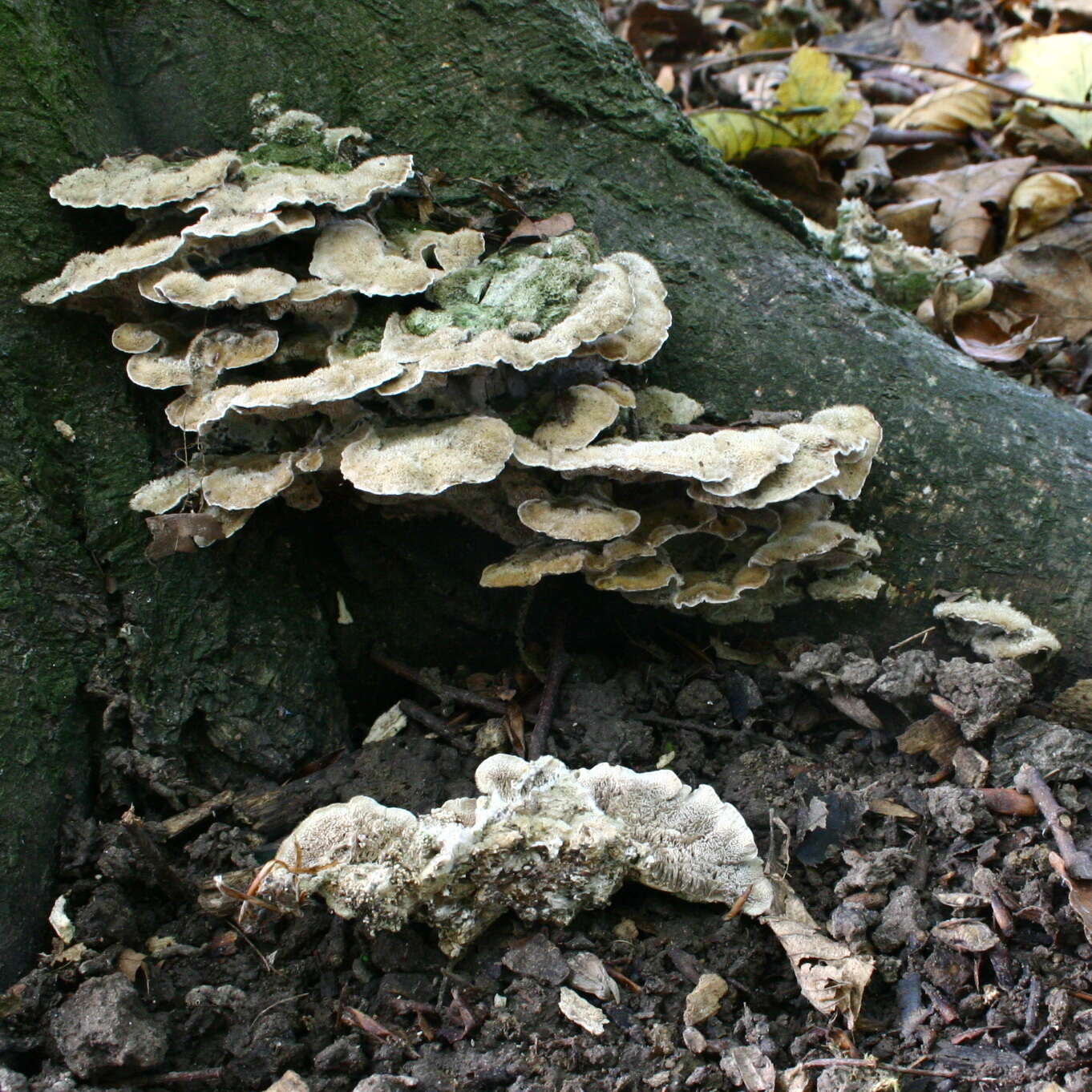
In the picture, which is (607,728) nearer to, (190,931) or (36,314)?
(190,931)

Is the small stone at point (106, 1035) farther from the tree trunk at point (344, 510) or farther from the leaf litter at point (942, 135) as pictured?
the leaf litter at point (942, 135)

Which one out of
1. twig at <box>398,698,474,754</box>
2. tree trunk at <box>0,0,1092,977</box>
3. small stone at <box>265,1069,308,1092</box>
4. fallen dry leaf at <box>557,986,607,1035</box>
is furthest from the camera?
twig at <box>398,698,474,754</box>

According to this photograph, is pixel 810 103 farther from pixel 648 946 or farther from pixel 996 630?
pixel 648 946

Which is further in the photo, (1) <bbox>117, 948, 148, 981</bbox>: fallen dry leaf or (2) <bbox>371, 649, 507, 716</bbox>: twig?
(2) <bbox>371, 649, 507, 716</bbox>: twig

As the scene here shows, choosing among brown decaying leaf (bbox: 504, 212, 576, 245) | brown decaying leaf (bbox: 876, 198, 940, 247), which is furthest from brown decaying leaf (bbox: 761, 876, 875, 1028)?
brown decaying leaf (bbox: 876, 198, 940, 247)

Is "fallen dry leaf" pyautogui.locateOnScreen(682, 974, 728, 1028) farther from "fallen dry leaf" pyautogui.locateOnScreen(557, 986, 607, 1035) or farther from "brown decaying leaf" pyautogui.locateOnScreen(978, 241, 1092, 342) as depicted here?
"brown decaying leaf" pyautogui.locateOnScreen(978, 241, 1092, 342)

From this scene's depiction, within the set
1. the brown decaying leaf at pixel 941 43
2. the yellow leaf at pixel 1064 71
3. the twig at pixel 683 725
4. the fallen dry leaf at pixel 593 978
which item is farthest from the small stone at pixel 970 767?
the brown decaying leaf at pixel 941 43
